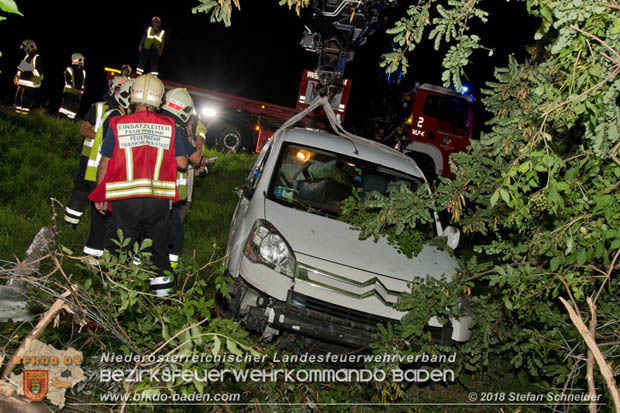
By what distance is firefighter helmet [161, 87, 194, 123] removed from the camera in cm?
550

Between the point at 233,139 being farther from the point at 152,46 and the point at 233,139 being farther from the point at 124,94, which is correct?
the point at 124,94

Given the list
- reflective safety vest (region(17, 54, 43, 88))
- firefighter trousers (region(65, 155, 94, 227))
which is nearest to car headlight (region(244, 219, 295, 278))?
firefighter trousers (region(65, 155, 94, 227))

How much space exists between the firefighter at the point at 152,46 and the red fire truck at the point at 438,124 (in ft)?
21.2

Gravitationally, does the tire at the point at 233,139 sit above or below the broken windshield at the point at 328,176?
below

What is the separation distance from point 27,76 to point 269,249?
1037 cm

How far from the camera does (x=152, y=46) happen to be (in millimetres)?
12555

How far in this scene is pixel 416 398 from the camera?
4.37m

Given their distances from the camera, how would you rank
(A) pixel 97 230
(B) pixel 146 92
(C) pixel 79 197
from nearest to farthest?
(B) pixel 146 92
(A) pixel 97 230
(C) pixel 79 197

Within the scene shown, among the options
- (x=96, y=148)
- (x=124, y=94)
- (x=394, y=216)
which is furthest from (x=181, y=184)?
(x=394, y=216)

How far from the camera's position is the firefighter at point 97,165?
16.1 ft

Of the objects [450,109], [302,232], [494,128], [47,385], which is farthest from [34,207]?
[450,109]

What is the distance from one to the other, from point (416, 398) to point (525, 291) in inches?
61.1

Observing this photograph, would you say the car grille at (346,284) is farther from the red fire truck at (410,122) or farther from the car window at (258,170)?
the red fire truck at (410,122)
